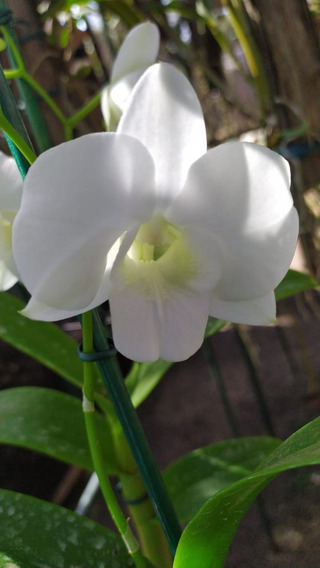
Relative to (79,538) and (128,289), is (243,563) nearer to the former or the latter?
(79,538)

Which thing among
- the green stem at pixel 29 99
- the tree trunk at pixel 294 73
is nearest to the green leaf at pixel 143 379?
the green stem at pixel 29 99

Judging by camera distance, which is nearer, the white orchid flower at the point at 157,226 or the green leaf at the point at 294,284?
the white orchid flower at the point at 157,226

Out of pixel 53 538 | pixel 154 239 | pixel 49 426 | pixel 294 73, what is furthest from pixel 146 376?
pixel 294 73

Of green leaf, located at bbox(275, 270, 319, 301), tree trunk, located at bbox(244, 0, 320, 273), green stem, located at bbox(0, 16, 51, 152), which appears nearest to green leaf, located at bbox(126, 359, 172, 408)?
green leaf, located at bbox(275, 270, 319, 301)

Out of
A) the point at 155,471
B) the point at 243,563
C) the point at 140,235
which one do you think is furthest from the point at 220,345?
the point at 140,235

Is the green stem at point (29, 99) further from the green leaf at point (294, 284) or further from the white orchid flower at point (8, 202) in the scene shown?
the green leaf at point (294, 284)

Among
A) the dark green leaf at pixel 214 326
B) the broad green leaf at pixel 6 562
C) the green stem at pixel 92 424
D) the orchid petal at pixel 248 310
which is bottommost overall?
the dark green leaf at pixel 214 326

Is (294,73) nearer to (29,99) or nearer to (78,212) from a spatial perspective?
(29,99)
